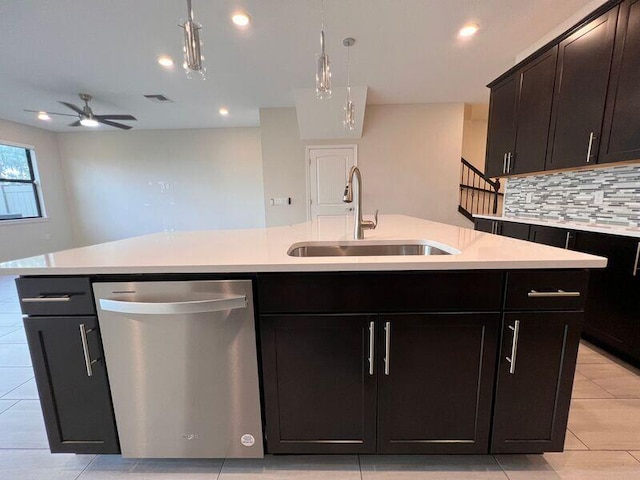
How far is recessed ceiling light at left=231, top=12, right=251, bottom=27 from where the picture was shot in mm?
2363

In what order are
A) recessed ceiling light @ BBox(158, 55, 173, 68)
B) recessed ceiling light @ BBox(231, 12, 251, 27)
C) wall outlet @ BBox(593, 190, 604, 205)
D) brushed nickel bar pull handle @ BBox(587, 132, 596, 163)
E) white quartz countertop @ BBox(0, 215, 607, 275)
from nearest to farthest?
white quartz countertop @ BBox(0, 215, 607, 275) → brushed nickel bar pull handle @ BBox(587, 132, 596, 163) → wall outlet @ BBox(593, 190, 604, 205) → recessed ceiling light @ BBox(231, 12, 251, 27) → recessed ceiling light @ BBox(158, 55, 173, 68)

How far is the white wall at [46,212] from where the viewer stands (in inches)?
192

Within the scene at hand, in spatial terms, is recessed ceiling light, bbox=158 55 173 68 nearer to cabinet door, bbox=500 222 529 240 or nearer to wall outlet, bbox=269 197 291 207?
wall outlet, bbox=269 197 291 207

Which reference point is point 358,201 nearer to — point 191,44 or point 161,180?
point 191,44

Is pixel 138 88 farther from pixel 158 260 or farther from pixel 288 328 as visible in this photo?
pixel 288 328

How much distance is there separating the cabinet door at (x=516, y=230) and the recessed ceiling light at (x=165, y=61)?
4.28 m

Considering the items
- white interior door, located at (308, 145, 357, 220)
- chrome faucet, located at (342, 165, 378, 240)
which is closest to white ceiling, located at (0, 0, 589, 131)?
white interior door, located at (308, 145, 357, 220)

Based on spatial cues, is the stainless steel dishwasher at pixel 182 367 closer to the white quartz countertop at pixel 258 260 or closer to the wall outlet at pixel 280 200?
the white quartz countertop at pixel 258 260

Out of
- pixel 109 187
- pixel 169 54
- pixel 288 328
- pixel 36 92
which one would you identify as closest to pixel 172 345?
pixel 288 328

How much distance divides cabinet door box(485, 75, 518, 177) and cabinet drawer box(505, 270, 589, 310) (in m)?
2.53

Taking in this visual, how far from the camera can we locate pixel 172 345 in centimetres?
102

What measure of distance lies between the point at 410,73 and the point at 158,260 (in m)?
3.88

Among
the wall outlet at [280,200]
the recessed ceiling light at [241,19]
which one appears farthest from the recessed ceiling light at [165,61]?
the wall outlet at [280,200]

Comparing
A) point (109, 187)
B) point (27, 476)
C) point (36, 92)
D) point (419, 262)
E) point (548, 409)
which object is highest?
point (36, 92)
